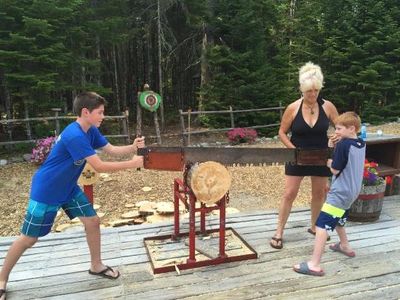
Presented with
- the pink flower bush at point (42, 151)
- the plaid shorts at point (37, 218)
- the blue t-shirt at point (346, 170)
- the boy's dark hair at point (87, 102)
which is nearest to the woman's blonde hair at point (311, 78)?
the blue t-shirt at point (346, 170)

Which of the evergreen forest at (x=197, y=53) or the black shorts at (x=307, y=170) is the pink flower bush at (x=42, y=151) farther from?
the black shorts at (x=307, y=170)

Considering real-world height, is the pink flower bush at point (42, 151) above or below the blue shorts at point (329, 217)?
below

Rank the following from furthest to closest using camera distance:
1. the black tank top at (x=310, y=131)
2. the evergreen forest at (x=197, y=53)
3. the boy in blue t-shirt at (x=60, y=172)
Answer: the evergreen forest at (x=197, y=53) → the black tank top at (x=310, y=131) → the boy in blue t-shirt at (x=60, y=172)

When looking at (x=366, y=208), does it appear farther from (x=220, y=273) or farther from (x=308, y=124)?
(x=220, y=273)

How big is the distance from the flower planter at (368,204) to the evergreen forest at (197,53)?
8053 millimetres

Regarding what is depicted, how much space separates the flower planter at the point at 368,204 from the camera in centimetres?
429

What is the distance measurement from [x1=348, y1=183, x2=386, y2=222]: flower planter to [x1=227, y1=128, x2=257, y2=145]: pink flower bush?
791 cm

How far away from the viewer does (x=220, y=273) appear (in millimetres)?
3275

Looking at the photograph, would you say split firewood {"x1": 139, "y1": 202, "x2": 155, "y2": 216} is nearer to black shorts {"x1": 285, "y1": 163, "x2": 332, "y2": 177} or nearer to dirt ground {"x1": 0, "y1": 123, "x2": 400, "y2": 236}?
dirt ground {"x1": 0, "y1": 123, "x2": 400, "y2": 236}

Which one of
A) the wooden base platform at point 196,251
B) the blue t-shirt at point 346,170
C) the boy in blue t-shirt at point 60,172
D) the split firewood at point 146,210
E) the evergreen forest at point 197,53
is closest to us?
the boy in blue t-shirt at point 60,172

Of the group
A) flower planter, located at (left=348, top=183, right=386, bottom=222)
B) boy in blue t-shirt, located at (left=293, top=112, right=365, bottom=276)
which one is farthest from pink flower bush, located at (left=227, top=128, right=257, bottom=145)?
boy in blue t-shirt, located at (left=293, top=112, right=365, bottom=276)

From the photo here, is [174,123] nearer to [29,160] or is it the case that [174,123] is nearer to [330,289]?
[29,160]

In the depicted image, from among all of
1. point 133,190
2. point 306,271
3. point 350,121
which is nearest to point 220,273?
point 306,271

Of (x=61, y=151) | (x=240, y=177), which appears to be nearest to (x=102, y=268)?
(x=61, y=151)
